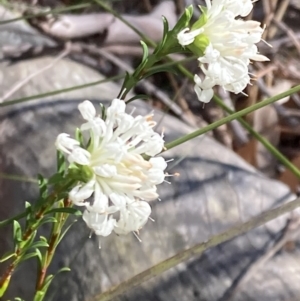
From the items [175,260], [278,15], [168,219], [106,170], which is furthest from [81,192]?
[278,15]

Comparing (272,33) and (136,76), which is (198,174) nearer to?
(136,76)

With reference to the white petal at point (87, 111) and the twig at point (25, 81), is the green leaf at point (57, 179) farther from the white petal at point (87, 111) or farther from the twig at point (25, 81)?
the twig at point (25, 81)

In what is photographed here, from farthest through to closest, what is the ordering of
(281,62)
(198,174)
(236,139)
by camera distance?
(281,62) → (236,139) → (198,174)

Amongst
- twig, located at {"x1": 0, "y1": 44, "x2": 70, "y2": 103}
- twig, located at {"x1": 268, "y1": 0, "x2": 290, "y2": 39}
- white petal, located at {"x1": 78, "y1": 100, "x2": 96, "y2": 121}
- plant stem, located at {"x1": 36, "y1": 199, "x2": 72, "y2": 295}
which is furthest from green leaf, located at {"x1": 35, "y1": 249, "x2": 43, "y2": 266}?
twig, located at {"x1": 268, "y1": 0, "x2": 290, "y2": 39}

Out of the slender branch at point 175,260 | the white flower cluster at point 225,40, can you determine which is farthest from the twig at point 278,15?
the white flower cluster at point 225,40

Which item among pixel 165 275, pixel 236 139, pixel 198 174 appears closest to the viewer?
pixel 165 275

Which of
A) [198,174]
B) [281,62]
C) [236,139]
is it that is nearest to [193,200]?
[198,174]
